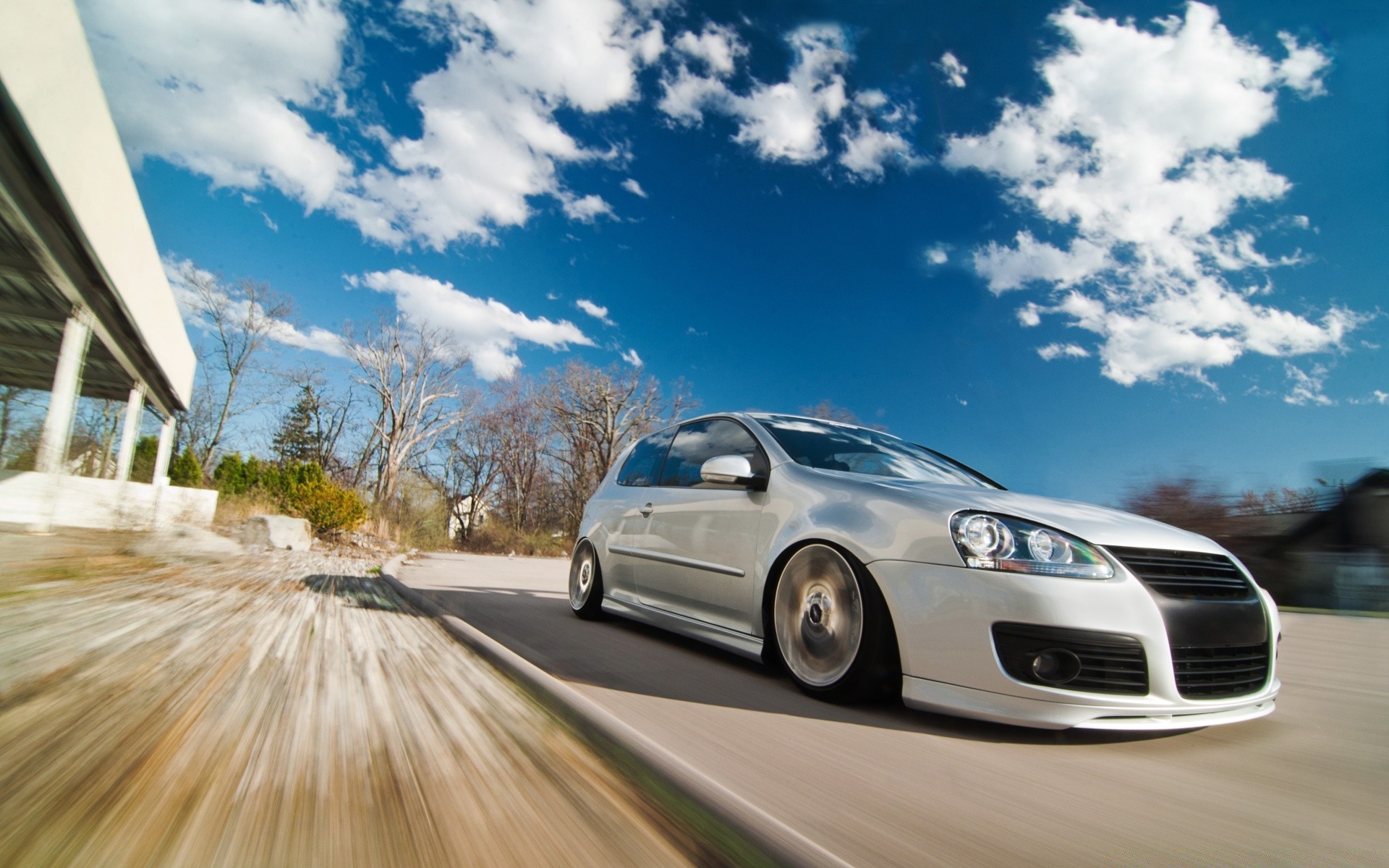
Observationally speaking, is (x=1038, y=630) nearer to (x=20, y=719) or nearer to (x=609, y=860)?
(x=609, y=860)

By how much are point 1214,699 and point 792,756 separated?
1.64 meters

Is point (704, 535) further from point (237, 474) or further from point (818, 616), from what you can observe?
point (237, 474)

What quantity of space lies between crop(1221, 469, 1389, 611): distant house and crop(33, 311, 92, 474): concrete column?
19433 mm

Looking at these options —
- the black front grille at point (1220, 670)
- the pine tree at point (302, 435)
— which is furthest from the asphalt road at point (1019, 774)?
the pine tree at point (302, 435)

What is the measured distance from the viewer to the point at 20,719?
190 centimetres

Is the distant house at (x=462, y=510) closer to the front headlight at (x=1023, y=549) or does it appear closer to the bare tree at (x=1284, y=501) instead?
the bare tree at (x=1284, y=501)

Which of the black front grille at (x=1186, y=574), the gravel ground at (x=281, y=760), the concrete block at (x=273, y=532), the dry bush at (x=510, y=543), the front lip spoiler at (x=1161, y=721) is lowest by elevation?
the dry bush at (x=510, y=543)

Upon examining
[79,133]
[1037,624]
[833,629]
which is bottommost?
[833,629]

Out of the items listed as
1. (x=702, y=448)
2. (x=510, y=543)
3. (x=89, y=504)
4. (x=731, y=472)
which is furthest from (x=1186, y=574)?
(x=510, y=543)

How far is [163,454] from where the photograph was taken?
65.3 feet

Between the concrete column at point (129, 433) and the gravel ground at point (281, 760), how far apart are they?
608 inches

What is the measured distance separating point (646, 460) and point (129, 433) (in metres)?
17.6

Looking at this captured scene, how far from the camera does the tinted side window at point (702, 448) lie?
412 centimetres

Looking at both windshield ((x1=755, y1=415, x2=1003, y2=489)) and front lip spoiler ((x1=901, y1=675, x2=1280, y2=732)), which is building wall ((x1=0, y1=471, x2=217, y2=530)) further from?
front lip spoiler ((x1=901, y1=675, x2=1280, y2=732))
